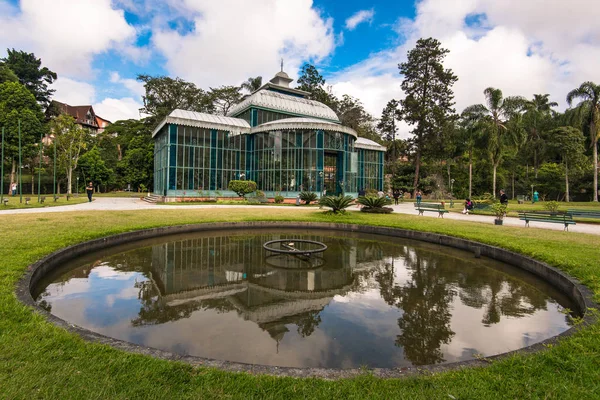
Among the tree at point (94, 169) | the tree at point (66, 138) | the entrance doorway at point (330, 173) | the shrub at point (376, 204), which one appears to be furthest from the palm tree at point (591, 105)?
the tree at point (94, 169)

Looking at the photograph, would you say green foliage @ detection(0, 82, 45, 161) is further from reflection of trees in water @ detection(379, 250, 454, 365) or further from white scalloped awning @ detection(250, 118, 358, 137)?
reflection of trees in water @ detection(379, 250, 454, 365)

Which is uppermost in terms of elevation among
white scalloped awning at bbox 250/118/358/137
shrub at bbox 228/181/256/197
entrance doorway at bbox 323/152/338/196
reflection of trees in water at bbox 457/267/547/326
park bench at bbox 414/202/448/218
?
white scalloped awning at bbox 250/118/358/137

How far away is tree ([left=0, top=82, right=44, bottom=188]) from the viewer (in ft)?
102

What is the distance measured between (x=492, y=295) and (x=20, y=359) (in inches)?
260

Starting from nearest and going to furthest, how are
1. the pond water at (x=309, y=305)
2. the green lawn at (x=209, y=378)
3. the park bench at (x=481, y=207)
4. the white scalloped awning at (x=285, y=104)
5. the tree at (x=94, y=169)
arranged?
the green lawn at (x=209, y=378) → the pond water at (x=309, y=305) → the park bench at (x=481, y=207) → the white scalloped awning at (x=285, y=104) → the tree at (x=94, y=169)

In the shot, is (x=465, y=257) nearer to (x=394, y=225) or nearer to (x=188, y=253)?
(x=394, y=225)

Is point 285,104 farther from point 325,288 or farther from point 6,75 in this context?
point 6,75

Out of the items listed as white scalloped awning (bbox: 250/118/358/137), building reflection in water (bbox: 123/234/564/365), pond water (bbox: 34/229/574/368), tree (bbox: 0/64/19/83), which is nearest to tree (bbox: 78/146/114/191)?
tree (bbox: 0/64/19/83)

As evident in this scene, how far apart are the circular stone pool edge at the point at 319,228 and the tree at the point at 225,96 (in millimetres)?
34888

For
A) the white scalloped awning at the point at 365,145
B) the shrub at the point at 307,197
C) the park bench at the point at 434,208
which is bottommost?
the park bench at the point at 434,208

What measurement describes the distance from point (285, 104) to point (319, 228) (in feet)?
73.6

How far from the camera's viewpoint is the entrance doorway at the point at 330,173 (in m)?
29.9

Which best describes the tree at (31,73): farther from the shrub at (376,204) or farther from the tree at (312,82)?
the shrub at (376,204)

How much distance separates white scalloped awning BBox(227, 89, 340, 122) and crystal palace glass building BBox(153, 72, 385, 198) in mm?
205
